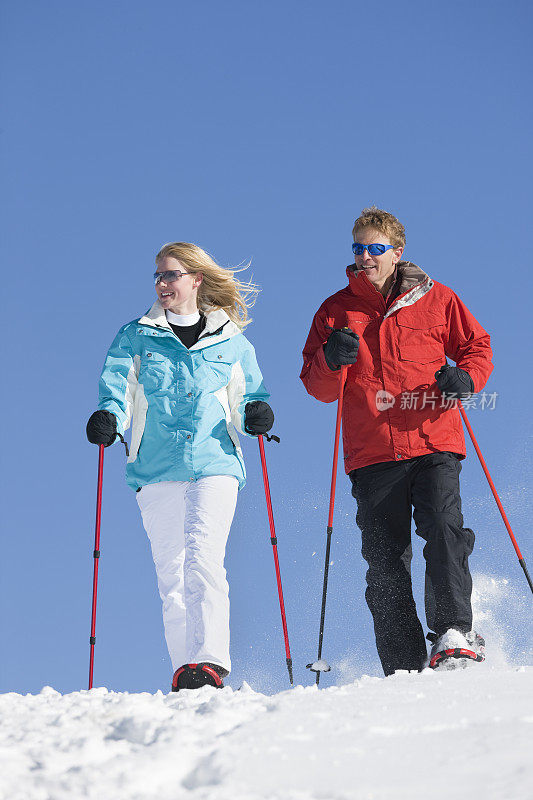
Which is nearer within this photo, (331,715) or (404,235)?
(331,715)

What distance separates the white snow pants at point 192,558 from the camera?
5027mm

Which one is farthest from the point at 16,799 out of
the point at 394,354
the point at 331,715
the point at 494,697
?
the point at 394,354

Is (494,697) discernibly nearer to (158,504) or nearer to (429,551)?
(429,551)

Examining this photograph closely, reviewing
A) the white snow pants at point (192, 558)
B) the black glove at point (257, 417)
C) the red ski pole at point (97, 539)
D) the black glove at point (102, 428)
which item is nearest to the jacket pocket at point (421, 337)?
the black glove at point (257, 417)

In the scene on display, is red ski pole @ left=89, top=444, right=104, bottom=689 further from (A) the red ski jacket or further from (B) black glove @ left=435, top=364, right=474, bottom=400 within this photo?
(B) black glove @ left=435, top=364, right=474, bottom=400

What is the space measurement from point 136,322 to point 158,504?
4.30 feet

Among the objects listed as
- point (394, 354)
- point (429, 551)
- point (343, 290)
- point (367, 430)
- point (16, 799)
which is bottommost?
point (16, 799)

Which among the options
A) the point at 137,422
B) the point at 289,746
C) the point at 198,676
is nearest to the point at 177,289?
the point at 137,422

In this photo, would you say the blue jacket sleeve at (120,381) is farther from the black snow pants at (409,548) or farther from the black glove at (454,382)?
the black glove at (454,382)

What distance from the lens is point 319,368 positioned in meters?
5.91

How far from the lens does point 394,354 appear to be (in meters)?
5.68

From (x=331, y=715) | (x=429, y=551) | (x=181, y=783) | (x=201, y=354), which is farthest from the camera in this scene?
(x=201, y=354)

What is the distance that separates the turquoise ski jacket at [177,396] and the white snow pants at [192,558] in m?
0.13

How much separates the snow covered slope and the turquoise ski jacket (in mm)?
2196
